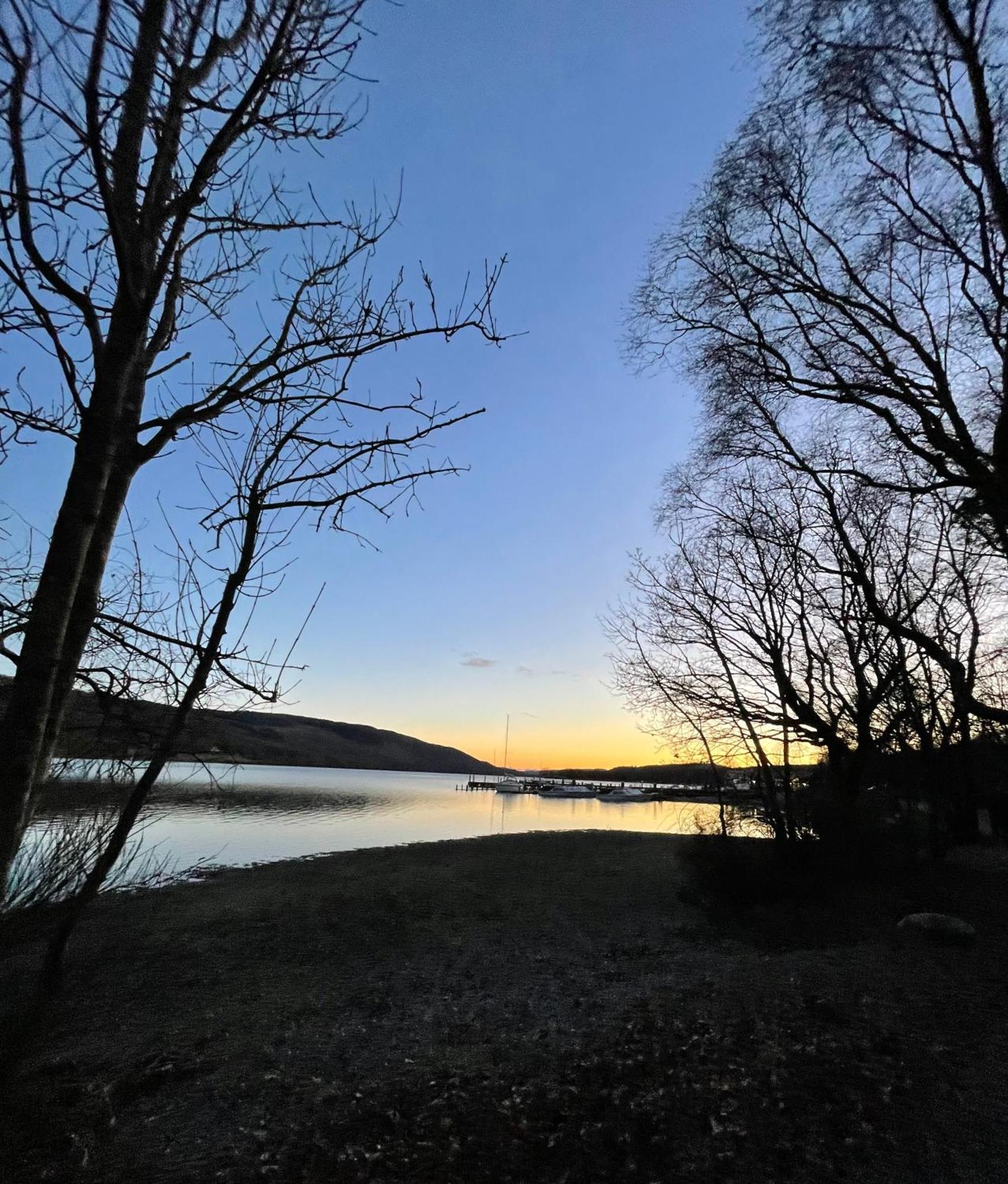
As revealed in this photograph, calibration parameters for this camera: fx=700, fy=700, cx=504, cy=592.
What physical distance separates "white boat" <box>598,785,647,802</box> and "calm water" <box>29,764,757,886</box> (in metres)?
5.24

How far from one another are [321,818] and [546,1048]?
36.2 m

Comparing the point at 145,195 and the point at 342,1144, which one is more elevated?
the point at 145,195

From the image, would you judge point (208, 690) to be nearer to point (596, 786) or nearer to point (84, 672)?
point (84, 672)

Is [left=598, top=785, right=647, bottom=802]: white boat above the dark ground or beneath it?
above

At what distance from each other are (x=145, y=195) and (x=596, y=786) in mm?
112090

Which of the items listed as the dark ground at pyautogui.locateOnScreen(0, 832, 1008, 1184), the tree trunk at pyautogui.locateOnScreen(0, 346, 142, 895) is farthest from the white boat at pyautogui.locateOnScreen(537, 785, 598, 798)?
the tree trunk at pyautogui.locateOnScreen(0, 346, 142, 895)

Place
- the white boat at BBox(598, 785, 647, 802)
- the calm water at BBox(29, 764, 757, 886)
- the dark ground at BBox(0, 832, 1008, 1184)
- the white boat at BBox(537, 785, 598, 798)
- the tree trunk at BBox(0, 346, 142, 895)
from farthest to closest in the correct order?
the white boat at BBox(537, 785, 598, 798), the white boat at BBox(598, 785, 647, 802), the calm water at BBox(29, 764, 757, 886), the dark ground at BBox(0, 832, 1008, 1184), the tree trunk at BBox(0, 346, 142, 895)

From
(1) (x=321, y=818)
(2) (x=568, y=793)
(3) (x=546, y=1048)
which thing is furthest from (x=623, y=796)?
(3) (x=546, y=1048)

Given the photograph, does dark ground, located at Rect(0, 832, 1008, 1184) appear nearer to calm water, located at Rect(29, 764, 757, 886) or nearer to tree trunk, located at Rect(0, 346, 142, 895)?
calm water, located at Rect(29, 764, 757, 886)

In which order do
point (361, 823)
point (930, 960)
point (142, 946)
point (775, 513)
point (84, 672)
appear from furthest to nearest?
point (361, 823), point (775, 513), point (142, 946), point (930, 960), point (84, 672)

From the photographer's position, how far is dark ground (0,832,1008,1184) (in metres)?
4.27

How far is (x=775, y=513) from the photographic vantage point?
13.5 meters

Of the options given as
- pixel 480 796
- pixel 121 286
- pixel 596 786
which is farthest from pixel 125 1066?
pixel 596 786

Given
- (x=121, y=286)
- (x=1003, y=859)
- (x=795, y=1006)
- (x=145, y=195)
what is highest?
(x=145, y=195)
